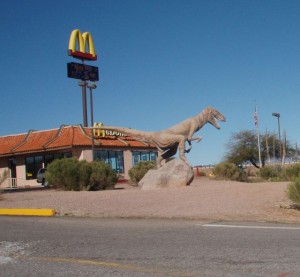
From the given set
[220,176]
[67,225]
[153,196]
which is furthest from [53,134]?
[67,225]

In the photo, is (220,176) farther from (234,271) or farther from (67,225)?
(234,271)

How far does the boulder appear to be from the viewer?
77.7 feet

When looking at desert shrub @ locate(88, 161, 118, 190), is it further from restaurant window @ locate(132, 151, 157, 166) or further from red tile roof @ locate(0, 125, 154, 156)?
restaurant window @ locate(132, 151, 157, 166)

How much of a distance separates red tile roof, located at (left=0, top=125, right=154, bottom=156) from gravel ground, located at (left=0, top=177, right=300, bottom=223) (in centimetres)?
2635

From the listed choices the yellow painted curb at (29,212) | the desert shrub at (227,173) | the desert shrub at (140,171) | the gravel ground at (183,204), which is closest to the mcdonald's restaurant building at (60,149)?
the desert shrub at (140,171)

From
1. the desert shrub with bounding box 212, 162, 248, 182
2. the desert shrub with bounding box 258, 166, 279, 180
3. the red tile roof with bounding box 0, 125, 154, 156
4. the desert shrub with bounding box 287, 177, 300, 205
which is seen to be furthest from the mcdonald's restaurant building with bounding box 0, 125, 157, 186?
the desert shrub with bounding box 287, 177, 300, 205

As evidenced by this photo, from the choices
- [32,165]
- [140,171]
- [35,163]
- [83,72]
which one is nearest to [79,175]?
[140,171]

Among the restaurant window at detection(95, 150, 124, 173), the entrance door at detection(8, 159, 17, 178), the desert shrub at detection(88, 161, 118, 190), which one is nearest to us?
the desert shrub at detection(88, 161, 118, 190)

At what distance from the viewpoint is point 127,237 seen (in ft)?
34.3

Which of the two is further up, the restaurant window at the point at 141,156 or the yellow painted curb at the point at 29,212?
the restaurant window at the point at 141,156

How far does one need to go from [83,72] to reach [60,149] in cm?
1184

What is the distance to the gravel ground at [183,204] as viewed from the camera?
1407 cm

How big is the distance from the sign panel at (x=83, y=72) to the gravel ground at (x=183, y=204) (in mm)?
34220

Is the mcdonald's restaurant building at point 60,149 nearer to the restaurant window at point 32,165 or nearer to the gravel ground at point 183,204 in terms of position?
the restaurant window at point 32,165
